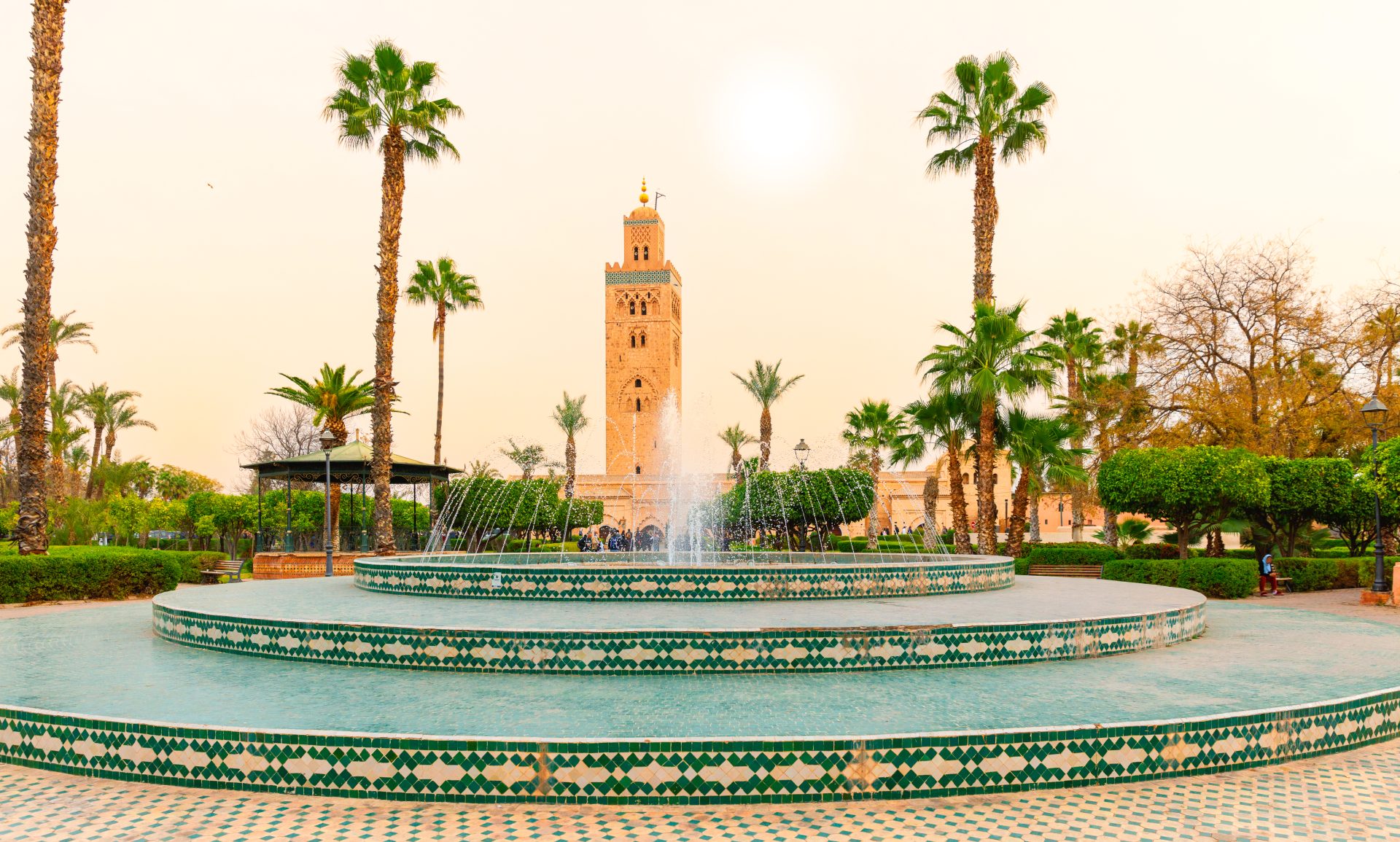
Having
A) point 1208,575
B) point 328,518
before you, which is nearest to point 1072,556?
point 1208,575

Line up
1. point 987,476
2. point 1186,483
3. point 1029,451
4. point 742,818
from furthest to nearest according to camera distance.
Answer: point 1029,451 → point 987,476 → point 1186,483 → point 742,818

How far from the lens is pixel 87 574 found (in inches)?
618

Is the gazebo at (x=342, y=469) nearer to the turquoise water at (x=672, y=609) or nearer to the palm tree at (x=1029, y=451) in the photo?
the turquoise water at (x=672, y=609)

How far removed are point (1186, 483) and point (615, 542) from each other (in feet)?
63.3

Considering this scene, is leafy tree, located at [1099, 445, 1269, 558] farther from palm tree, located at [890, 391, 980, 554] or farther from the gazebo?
the gazebo

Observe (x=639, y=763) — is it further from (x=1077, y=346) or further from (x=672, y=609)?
(x=1077, y=346)

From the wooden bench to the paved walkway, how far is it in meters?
17.8

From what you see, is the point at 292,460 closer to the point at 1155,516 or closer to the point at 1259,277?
the point at 1155,516

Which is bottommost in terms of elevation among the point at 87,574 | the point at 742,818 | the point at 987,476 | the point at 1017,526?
the point at 742,818

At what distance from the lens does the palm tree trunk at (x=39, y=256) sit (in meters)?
→ 16.0

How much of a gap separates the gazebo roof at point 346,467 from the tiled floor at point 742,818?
19170 mm

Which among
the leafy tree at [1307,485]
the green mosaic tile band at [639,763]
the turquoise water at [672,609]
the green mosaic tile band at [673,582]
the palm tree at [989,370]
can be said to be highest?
the palm tree at [989,370]

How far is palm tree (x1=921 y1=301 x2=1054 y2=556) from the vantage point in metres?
21.4

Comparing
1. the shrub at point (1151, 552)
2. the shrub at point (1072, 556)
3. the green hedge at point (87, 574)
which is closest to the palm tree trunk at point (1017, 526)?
the shrub at point (1072, 556)
